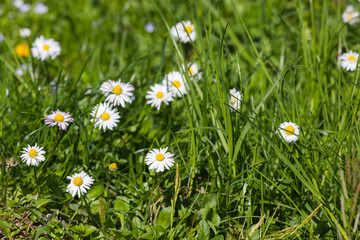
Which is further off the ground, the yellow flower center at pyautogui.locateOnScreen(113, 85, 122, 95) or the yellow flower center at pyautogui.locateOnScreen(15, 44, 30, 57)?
the yellow flower center at pyautogui.locateOnScreen(15, 44, 30, 57)

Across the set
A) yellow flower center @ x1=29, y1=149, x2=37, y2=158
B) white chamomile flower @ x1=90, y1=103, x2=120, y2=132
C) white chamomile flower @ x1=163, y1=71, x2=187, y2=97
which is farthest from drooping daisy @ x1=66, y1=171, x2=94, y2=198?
white chamomile flower @ x1=163, y1=71, x2=187, y2=97

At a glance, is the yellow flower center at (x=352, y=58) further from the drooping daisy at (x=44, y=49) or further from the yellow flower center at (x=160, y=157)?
the drooping daisy at (x=44, y=49)

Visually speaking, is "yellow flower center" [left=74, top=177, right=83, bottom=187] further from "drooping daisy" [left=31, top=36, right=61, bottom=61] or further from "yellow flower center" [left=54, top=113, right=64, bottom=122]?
"drooping daisy" [left=31, top=36, right=61, bottom=61]

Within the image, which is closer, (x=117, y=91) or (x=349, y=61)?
(x=117, y=91)

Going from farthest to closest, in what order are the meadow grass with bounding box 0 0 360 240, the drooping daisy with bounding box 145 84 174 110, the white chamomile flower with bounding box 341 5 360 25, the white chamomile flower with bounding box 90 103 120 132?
the white chamomile flower with bounding box 341 5 360 25 < the drooping daisy with bounding box 145 84 174 110 < the white chamomile flower with bounding box 90 103 120 132 < the meadow grass with bounding box 0 0 360 240

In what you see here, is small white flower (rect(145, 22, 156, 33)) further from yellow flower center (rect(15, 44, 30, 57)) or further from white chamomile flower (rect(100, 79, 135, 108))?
white chamomile flower (rect(100, 79, 135, 108))

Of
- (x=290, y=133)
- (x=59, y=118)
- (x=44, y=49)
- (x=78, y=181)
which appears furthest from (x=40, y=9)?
(x=290, y=133)

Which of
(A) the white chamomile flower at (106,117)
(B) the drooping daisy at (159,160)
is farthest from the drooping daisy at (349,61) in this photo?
(A) the white chamomile flower at (106,117)

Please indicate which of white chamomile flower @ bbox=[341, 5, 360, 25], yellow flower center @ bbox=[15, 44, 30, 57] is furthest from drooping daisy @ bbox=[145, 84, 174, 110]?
white chamomile flower @ bbox=[341, 5, 360, 25]

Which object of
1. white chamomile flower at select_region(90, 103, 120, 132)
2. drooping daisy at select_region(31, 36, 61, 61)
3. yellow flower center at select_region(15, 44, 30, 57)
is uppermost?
yellow flower center at select_region(15, 44, 30, 57)

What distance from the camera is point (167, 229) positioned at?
171 centimetres

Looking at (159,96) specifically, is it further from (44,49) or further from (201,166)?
(44,49)

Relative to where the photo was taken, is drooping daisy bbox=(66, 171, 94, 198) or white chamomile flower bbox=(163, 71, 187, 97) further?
white chamomile flower bbox=(163, 71, 187, 97)

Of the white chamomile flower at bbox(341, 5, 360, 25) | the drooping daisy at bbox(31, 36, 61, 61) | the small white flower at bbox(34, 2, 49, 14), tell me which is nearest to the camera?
the drooping daisy at bbox(31, 36, 61, 61)
